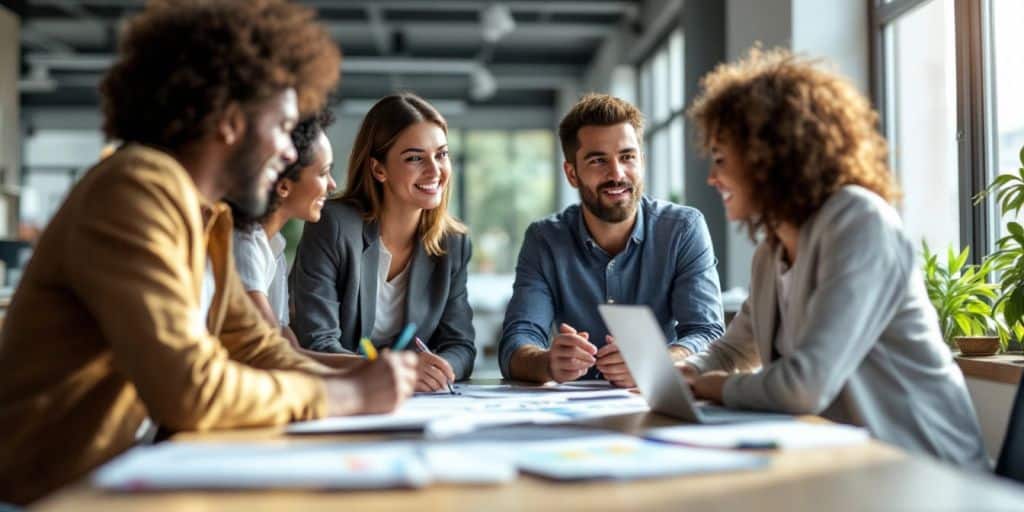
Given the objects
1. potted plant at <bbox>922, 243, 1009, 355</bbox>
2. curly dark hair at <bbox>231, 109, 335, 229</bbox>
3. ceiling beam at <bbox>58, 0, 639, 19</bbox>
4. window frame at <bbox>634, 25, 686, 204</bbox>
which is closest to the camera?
curly dark hair at <bbox>231, 109, 335, 229</bbox>

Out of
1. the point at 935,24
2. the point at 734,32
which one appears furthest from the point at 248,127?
the point at 734,32

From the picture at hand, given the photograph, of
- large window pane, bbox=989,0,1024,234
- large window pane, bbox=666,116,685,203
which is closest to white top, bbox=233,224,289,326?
large window pane, bbox=989,0,1024,234

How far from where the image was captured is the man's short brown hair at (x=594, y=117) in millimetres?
2945

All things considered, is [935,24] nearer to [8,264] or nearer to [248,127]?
[248,127]

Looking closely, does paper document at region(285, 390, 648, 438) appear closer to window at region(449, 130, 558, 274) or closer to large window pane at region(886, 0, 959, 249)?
large window pane at region(886, 0, 959, 249)

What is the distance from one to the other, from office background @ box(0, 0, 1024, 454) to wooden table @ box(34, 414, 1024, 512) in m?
0.92

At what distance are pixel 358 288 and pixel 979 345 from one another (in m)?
1.72

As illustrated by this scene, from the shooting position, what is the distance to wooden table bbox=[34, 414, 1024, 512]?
982 mm

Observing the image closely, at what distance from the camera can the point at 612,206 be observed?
9.50 feet

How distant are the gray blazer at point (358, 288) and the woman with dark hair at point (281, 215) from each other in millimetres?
84

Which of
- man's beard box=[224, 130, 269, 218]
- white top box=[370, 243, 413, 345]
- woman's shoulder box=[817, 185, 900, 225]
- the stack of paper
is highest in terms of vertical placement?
man's beard box=[224, 130, 269, 218]

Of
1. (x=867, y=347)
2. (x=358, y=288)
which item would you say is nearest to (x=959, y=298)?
(x=867, y=347)

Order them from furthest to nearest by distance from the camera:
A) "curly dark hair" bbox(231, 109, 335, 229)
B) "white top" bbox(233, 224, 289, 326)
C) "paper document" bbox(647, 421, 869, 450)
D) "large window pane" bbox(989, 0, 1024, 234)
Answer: "large window pane" bbox(989, 0, 1024, 234), "curly dark hair" bbox(231, 109, 335, 229), "white top" bbox(233, 224, 289, 326), "paper document" bbox(647, 421, 869, 450)

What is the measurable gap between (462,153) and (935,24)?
33.7 feet
